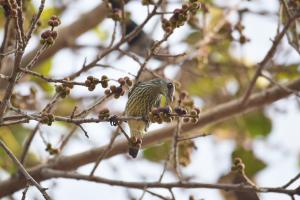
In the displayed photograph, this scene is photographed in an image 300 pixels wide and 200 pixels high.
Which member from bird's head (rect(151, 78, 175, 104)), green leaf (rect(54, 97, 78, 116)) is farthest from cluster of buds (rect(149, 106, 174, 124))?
green leaf (rect(54, 97, 78, 116))

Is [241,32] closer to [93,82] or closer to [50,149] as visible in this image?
[50,149]

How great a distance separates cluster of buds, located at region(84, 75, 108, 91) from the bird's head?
2.53 ft

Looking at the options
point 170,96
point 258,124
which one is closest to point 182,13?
point 170,96

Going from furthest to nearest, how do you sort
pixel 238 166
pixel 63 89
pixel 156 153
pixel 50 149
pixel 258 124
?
1. pixel 258 124
2. pixel 156 153
3. pixel 50 149
4. pixel 238 166
5. pixel 63 89

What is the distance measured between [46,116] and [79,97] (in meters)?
3.11

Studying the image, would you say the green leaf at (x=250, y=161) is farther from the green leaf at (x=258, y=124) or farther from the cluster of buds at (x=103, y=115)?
the cluster of buds at (x=103, y=115)

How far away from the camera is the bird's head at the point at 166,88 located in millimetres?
2875

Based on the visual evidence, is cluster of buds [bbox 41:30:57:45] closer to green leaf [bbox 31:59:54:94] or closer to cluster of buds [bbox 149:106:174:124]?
cluster of buds [bbox 149:106:174:124]

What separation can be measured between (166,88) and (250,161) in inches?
33.3

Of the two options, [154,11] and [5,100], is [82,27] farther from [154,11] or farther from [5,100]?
[5,100]

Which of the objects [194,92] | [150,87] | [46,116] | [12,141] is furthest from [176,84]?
[194,92]

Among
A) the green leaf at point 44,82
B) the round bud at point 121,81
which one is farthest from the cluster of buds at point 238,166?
the green leaf at point 44,82

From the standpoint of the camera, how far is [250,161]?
11.6 feet

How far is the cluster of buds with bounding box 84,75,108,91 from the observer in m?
2.08
